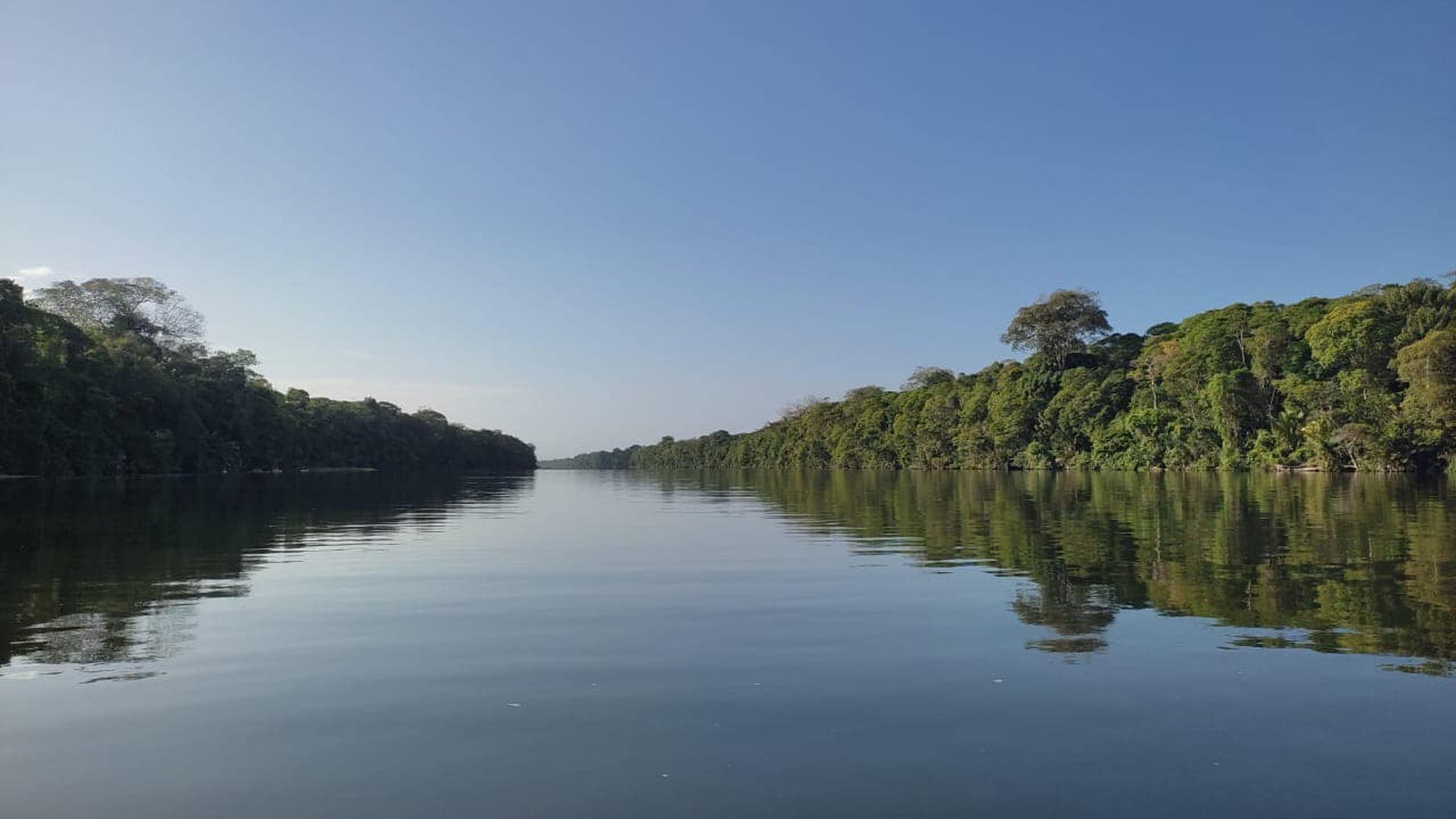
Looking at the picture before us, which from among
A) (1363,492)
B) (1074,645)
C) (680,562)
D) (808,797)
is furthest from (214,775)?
(1363,492)

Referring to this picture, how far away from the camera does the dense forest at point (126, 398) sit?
231ft

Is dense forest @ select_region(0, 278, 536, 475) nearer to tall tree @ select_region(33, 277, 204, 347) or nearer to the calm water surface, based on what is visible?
tall tree @ select_region(33, 277, 204, 347)

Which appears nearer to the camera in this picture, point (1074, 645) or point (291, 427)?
point (1074, 645)

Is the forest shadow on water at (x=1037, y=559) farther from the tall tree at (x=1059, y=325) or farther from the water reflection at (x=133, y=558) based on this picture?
the tall tree at (x=1059, y=325)

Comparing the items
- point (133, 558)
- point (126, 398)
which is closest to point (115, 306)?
point (126, 398)

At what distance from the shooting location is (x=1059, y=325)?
126 metres

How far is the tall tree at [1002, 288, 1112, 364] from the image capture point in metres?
126

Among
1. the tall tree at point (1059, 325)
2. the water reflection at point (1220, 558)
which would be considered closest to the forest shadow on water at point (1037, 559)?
the water reflection at point (1220, 558)

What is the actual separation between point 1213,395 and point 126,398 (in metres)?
108

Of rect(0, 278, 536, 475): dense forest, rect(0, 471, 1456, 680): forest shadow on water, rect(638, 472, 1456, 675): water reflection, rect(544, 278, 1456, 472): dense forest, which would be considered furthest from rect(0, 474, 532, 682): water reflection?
rect(544, 278, 1456, 472): dense forest

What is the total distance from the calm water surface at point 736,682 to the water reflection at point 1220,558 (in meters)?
0.11

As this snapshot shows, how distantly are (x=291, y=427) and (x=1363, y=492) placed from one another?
132 metres

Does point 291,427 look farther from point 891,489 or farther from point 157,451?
point 891,489

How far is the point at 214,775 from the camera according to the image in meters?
5.86
